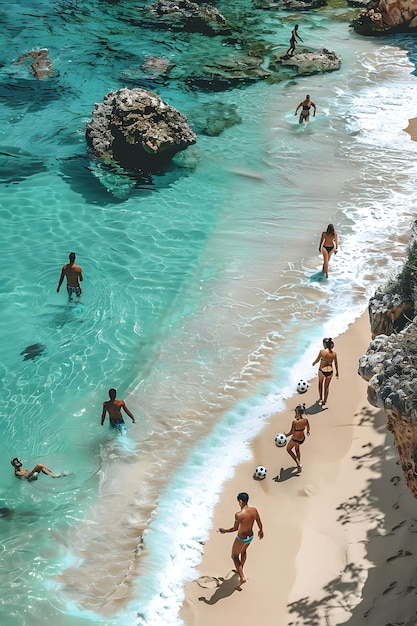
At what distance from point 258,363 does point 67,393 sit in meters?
4.02

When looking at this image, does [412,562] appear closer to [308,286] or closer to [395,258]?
[308,286]

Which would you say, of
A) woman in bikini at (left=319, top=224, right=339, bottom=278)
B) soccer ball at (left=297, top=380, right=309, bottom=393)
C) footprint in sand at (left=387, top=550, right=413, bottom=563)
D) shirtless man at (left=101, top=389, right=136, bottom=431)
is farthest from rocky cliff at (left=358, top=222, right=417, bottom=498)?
woman in bikini at (left=319, top=224, right=339, bottom=278)

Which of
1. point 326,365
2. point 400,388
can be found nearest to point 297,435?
point 326,365

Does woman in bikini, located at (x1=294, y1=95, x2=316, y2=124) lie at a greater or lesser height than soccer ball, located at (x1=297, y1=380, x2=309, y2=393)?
greater

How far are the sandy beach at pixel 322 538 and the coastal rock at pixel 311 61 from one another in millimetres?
22601

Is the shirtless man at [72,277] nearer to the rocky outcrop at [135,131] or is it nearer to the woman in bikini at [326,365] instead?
the woman in bikini at [326,365]

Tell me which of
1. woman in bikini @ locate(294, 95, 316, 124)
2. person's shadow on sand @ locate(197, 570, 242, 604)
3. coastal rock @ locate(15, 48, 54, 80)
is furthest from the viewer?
coastal rock @ locate(15, 48, 54, 80)

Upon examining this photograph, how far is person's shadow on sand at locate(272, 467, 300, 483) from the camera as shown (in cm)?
1209

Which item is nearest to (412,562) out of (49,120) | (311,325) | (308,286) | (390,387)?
(390,387)

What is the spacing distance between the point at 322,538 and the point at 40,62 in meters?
27.7

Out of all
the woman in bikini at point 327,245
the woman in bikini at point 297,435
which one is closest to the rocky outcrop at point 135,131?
the woman in bikini at point 327,245

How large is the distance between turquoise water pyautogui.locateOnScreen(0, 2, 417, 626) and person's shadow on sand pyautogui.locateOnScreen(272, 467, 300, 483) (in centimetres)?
95

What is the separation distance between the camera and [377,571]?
9.58m

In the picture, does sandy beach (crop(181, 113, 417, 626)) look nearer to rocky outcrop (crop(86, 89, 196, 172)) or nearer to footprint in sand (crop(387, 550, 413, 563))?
footprint in sand (crop(387, 550, 413, 563))
